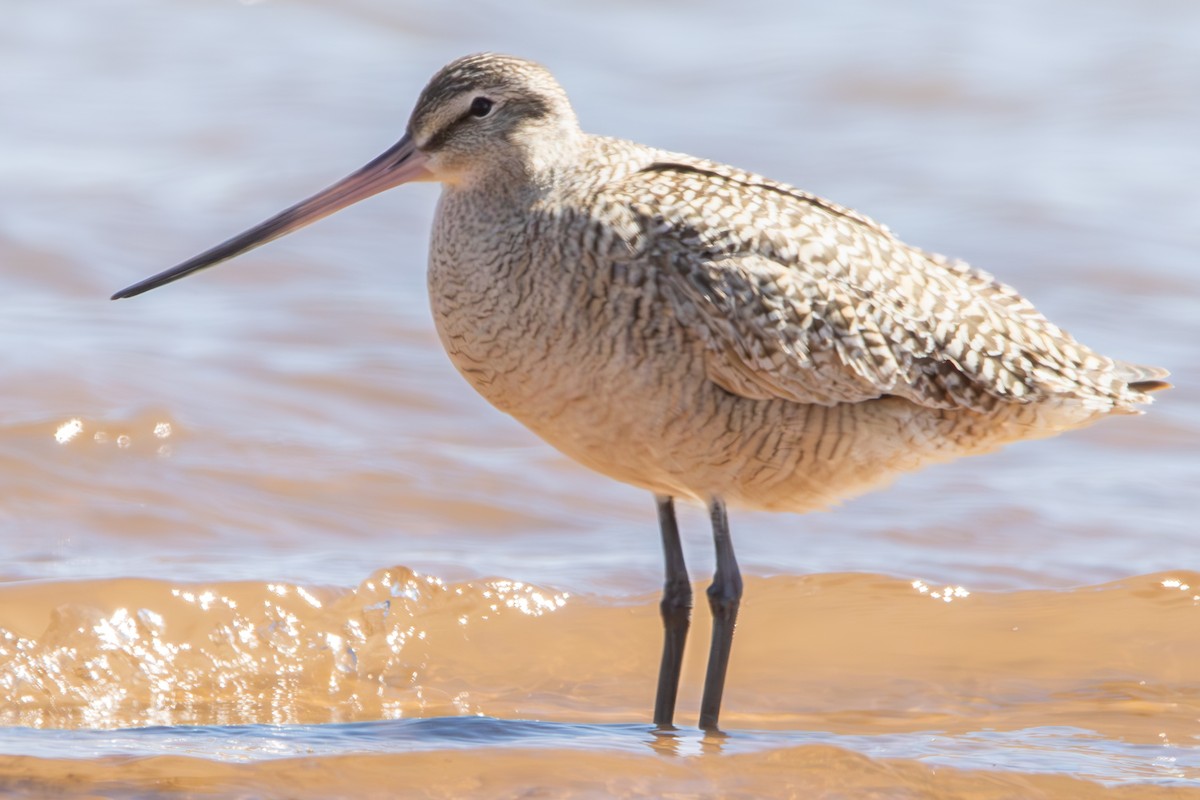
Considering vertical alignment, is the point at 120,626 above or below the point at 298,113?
below

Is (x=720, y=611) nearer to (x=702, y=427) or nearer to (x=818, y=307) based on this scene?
(x=702, y=427)

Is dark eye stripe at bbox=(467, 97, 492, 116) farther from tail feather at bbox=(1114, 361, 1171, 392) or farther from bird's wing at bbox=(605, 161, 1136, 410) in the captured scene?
tail feather at bbox=(1114, 361, 1171, 392)

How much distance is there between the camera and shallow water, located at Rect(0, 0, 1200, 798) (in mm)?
5457

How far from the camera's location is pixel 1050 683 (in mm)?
6684

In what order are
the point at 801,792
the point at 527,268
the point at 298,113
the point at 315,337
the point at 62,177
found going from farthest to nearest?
the point at 298,113 < the point at 62,177 < the point at 315,337 < the point at 527,268 < the point at 801,792

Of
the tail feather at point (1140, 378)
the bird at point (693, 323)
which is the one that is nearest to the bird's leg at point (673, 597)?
the bird at point (693, 323)

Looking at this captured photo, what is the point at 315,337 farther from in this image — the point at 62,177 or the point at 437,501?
the point at 62,177

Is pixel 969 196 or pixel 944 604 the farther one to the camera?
pixel 969 196

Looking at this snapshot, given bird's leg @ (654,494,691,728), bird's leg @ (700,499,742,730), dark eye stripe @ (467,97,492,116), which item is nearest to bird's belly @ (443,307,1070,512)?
bird's leg @ (700,499,742,730)

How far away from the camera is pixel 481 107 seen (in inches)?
229

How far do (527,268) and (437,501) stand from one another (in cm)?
282

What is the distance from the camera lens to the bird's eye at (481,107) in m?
5.81

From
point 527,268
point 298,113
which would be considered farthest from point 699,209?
point 298,113

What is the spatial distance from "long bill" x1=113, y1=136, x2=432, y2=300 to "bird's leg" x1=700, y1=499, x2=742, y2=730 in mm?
1444
